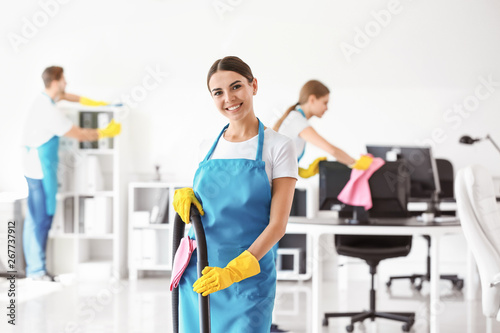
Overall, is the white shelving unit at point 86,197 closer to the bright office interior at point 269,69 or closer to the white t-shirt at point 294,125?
the bright office interior at point 269,69

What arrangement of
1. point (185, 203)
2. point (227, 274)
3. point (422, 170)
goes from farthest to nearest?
point (422, 170), point (185, 203), point (227, 274)

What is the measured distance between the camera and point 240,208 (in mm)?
1782

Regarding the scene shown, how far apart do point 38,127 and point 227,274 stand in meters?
4.10

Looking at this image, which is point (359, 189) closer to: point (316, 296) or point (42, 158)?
point (316, 296)

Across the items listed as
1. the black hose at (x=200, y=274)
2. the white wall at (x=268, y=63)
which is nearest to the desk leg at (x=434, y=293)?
the black hose at (x=200, y=274)

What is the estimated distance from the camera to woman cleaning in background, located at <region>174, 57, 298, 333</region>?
70.0 inches

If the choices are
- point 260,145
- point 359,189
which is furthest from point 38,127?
point 260,145

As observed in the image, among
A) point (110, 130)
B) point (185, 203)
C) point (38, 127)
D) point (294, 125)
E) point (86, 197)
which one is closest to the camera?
point (185, 203)

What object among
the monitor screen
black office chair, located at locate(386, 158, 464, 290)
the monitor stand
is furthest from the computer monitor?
black office chair, located at locate(386, 158, 464, 290)

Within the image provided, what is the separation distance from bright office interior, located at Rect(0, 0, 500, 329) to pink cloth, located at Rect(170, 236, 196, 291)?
12.5 ft

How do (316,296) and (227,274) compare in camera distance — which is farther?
(316,296)

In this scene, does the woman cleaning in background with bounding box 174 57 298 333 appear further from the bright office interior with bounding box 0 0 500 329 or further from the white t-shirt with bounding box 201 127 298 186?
the bright office interior with bounding box 0 0 500 329

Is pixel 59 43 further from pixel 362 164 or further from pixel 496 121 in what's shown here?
pixel 496 121

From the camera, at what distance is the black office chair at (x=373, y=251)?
386 centimetres
